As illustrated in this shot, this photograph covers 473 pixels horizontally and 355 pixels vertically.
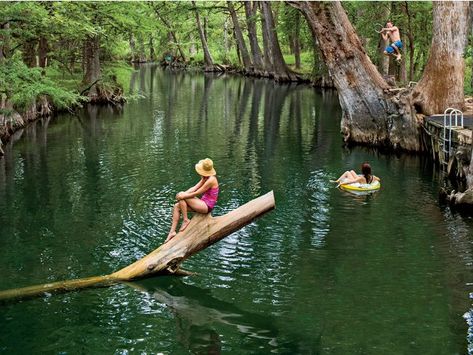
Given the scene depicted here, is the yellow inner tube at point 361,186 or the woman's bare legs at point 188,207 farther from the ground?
A: the woman's bare legs at point 188,207

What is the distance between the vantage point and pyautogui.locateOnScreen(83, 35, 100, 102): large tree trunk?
38812mm

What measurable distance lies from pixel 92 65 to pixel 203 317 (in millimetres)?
31301

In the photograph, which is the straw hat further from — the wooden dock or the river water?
the wooden dock

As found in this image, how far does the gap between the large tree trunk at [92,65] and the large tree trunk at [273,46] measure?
19588mm

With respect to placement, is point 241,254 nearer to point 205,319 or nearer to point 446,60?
point 205,319

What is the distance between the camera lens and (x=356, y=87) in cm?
2566

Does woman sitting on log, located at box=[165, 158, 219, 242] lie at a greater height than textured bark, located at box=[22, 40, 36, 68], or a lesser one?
lesser

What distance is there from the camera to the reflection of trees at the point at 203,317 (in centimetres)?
977

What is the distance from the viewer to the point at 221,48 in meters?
81.5

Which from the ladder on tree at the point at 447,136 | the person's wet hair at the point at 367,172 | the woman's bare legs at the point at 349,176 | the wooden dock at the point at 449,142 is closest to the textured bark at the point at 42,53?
the wooden dock at the point at 449,142

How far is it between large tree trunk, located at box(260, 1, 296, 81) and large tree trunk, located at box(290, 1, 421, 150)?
29912mm

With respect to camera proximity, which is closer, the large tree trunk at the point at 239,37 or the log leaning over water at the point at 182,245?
the log leaning over water at the point at 182,245

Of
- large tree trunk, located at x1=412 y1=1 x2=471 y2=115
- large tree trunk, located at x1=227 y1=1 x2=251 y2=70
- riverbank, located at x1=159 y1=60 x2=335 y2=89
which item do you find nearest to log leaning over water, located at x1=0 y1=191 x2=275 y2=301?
large tree trunk, located at x1=412 y1=1 x2=471 y2=115

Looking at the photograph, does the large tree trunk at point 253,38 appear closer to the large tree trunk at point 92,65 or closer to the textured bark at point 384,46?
the textured bark at point 384,46
